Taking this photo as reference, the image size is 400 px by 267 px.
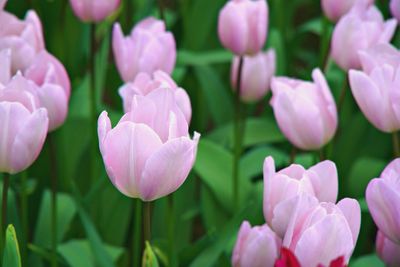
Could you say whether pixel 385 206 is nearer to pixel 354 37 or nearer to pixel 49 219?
pixel 354 37

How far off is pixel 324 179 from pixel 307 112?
9.9 inches

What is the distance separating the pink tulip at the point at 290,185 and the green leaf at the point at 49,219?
0.64 metres

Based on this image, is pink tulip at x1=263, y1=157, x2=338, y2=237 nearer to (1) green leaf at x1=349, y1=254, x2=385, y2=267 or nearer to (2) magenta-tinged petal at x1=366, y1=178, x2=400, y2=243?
(2) magenta-tinged petal at x1=366, y1=178, x2=400, y2=243

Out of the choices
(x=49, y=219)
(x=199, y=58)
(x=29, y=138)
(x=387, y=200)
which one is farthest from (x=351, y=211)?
(x=199, y=58)

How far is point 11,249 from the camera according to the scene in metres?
0.98

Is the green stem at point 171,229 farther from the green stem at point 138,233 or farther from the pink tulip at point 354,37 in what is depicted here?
the pink tulip at point 354,37

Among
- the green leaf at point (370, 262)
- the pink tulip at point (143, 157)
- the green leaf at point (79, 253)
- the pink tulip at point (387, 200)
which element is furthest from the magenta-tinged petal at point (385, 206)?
the green leaf at point (79, 253)

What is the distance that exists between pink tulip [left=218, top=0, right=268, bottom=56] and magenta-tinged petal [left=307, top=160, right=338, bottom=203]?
1.76ft

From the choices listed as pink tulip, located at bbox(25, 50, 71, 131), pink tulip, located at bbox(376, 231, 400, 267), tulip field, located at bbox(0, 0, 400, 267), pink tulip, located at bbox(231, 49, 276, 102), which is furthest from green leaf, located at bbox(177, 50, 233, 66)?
pink tulip, located at bbox(376, 231, 400, 267)

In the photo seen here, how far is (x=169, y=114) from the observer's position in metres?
1.02

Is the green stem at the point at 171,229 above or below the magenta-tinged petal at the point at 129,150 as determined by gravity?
below

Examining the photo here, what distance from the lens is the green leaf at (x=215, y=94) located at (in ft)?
6.57

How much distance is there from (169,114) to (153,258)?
0.17m

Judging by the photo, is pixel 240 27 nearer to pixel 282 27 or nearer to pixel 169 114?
pixel 169 114
